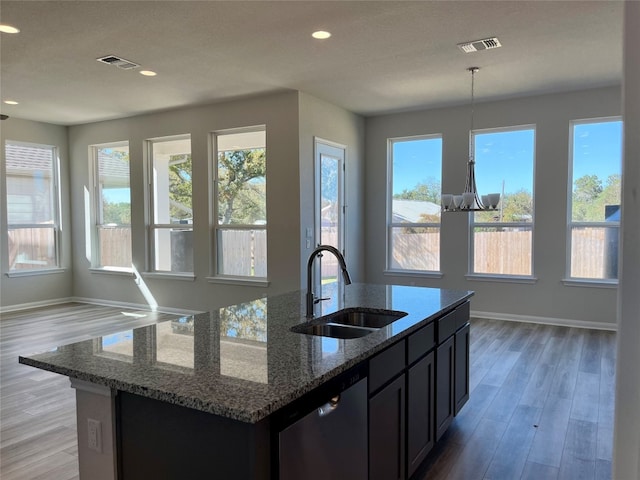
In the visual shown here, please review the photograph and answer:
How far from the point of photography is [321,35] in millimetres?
3791

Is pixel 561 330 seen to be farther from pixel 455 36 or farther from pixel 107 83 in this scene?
pixel 107 83

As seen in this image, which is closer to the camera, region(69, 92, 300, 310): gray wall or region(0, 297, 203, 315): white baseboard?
region(69, 92, 300, 310): gray wall

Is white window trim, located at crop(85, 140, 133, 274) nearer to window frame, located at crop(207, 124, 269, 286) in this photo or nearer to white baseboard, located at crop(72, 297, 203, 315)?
white baseboard, located at crop(72, 297, 203, 315)

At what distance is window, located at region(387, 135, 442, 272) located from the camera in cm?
672

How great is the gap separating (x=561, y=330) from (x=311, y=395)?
5063 mm

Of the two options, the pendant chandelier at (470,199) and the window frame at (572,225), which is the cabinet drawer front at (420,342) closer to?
the pendant chandelier at (470,199)

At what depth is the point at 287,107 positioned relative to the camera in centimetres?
561

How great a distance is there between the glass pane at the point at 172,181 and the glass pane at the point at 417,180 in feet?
9.96

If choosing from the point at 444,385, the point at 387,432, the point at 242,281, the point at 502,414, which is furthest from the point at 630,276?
the point at 242,281

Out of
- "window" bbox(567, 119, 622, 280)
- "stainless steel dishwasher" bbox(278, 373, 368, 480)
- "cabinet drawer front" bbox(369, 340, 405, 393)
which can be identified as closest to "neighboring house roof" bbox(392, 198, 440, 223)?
"window" bbox(567, 119, 622, 280)

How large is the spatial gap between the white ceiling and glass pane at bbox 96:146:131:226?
1357 millimetres

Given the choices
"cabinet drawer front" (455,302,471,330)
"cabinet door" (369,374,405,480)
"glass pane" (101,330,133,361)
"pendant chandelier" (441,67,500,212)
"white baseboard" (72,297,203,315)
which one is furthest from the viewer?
"white baseboard" (72,297,203,315)

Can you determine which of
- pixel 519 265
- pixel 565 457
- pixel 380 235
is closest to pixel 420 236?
pixel 380 235

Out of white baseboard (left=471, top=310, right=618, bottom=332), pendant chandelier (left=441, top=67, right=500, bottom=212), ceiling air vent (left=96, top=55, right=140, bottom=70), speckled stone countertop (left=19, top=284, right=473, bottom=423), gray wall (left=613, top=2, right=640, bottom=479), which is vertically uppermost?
ceiling air vent (left=96, top=55, right=140, bottom=70)
